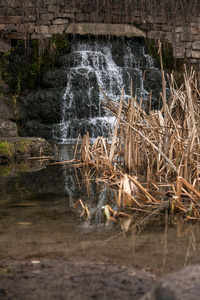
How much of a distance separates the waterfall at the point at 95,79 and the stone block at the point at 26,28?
3.56 feet

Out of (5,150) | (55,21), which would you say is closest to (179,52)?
(55,21)

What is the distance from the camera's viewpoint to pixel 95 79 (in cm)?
905

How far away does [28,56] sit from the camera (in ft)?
31.1

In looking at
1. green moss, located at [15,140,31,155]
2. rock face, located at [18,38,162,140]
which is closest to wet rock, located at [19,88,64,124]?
rock face, located at [18,38,162,140]

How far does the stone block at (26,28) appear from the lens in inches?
376

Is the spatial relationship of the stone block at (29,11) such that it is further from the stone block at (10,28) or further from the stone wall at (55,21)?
the stone block at (10,28)

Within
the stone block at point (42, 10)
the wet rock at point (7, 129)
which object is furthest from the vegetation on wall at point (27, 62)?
the wet rock at point (7, 129)

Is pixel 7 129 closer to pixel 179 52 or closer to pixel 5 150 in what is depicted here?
pixel 5 150

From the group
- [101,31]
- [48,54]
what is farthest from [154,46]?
[48,54]

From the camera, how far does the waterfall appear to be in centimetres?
850

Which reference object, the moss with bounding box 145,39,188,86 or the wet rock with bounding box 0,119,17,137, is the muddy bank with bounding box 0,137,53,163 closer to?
the wet rock with bounding box 0,119,17,137

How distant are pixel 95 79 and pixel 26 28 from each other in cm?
223

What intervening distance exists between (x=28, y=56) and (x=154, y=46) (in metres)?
3.32

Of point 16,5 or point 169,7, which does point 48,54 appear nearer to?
point 16,5
